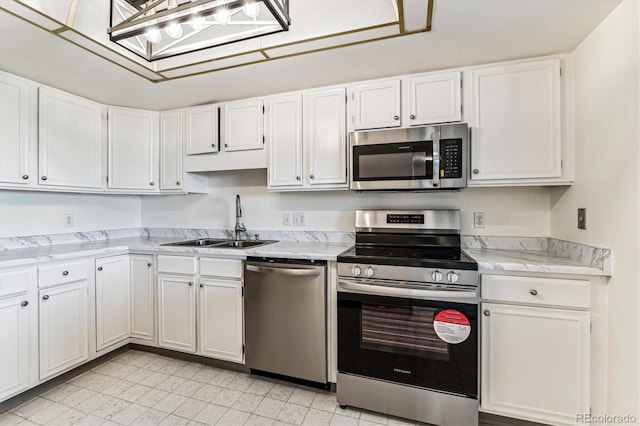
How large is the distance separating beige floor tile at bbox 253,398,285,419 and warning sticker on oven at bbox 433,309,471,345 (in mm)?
1111

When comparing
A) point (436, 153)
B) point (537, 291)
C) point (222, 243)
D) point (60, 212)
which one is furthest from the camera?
point (222, 243)

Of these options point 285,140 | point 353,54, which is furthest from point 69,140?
point 353,54

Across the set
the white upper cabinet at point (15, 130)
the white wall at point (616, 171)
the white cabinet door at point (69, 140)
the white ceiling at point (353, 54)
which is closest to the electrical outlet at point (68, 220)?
the white cabinet door at point (69, 140)

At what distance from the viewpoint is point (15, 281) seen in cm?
180

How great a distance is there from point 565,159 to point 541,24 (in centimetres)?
80

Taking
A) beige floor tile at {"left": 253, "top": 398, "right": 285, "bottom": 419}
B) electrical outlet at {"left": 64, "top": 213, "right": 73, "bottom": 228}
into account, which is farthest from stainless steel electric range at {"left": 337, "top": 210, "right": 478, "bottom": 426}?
electrical outlet at {"left": 64, "top": 213, "right": 73, "bottom": 228}

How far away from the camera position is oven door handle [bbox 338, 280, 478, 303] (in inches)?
62.5

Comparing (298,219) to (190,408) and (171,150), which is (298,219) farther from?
(190,408)

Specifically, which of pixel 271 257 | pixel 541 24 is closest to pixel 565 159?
pixel 541 24

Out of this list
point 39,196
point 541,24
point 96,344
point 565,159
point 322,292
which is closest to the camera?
point 541,24

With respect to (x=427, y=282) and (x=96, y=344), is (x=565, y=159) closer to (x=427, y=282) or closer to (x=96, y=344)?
(x=427, y=282)

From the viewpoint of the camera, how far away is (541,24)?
1497 millimetres

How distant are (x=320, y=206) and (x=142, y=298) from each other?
5.72 feet

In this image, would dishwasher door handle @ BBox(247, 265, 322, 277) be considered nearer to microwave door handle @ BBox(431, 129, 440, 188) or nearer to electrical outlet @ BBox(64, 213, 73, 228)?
microwave door handle @ BBox(431, 129, 440, 188)
